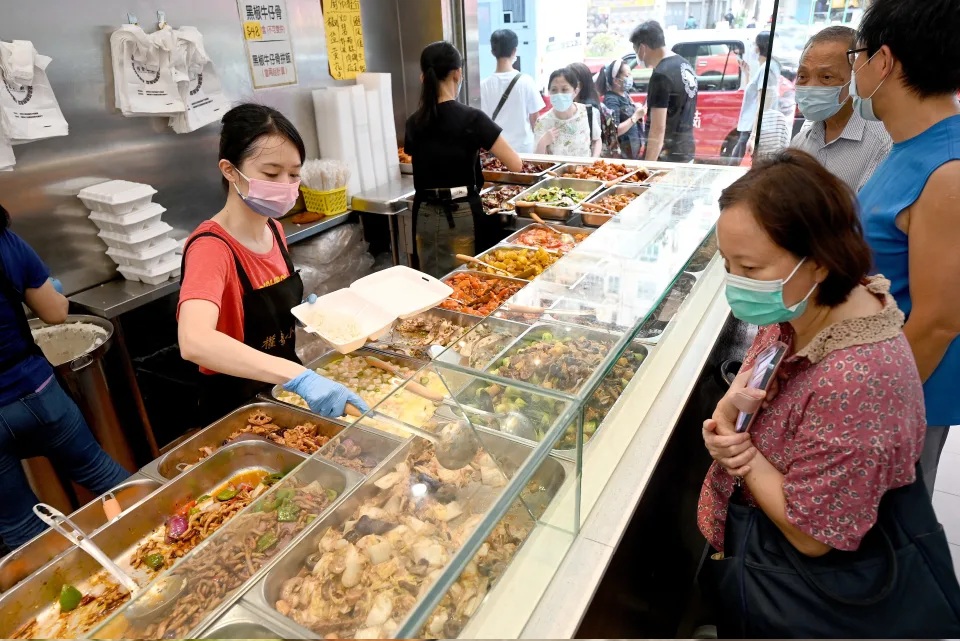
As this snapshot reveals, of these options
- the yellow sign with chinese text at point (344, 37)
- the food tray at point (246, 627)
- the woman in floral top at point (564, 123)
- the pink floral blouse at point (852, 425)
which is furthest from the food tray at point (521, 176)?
the food tray at point (246, 627)

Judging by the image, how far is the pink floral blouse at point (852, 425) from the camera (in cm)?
116

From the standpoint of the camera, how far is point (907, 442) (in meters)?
1.17

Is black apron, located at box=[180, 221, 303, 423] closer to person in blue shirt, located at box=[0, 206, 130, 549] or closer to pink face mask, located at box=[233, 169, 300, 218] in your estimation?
pink face mask, located at box=[233, 169, 300, 218]

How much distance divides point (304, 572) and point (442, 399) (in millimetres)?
577

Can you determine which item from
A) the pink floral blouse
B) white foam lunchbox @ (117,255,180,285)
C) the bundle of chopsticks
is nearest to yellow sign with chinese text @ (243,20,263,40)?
A: the bundle of chopsticks

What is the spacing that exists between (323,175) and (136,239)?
4.75 ft

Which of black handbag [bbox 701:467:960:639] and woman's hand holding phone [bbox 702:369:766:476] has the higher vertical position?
woman's hand holding phone [bbox 702:369:766:476]

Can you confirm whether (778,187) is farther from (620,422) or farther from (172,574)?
(172,574)

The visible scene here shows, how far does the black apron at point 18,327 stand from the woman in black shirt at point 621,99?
5.85m

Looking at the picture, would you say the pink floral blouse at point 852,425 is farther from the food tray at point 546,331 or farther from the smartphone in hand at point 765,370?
the food tray at point 546,331

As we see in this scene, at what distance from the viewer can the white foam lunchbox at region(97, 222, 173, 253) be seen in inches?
126

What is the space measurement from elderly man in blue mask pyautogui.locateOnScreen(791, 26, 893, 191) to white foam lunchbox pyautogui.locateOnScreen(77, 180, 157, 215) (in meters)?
3.25

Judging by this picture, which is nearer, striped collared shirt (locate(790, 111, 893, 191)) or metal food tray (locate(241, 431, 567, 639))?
metal food tray (locate(241, 431, 567, 639))

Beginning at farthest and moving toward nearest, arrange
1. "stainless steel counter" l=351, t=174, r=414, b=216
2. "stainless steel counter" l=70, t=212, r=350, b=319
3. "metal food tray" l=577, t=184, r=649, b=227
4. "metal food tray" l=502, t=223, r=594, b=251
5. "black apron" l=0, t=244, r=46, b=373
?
"stainless steel counter" l=351, t=174, r=414, b=216
"metal food tray" l=577, t=184, r=649, b=227
"metal food tray" l=502, t=223, r=594, b=251
"stainless steel counter" l=70, t=212, r=350, b=319
"black apron" l=0, t=244, r=46, b=373
